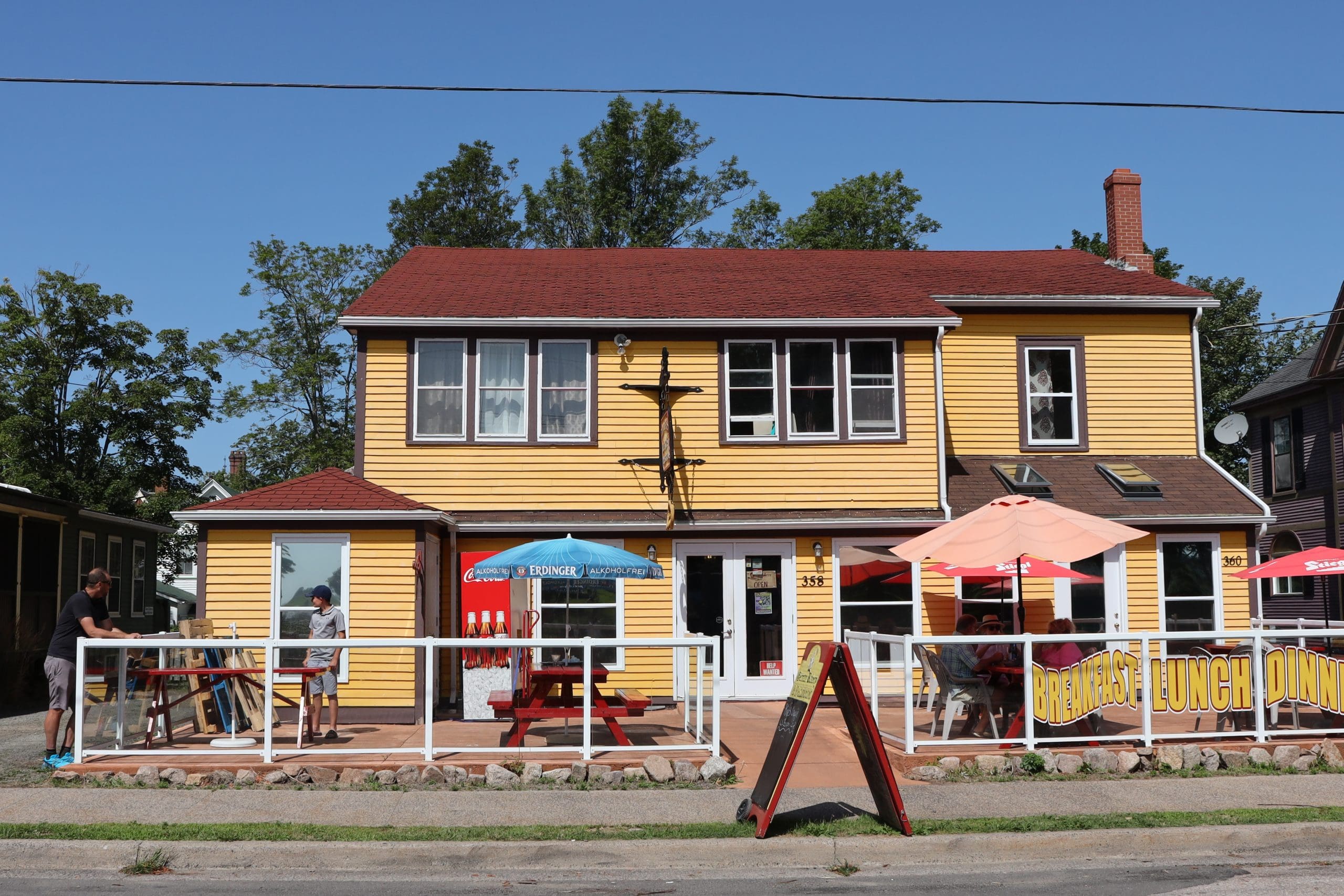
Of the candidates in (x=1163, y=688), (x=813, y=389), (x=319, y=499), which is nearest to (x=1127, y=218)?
(x=813, y=389)

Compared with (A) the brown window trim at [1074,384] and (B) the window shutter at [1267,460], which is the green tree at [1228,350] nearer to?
(B) the window shutter at [1267,460]

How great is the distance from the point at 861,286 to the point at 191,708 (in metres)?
11.4

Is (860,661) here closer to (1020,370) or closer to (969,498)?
(969,498)

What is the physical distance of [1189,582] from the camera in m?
18.1

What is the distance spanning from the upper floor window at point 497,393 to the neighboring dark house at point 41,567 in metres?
6.79

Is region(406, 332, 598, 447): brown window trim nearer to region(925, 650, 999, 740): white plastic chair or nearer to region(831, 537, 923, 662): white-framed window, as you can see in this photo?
region(831, 537, 923, 662): white-framed window

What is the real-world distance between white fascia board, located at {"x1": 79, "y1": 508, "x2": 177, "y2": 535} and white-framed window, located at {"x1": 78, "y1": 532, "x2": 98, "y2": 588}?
431mm

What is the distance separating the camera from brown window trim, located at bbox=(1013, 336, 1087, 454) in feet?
62.7

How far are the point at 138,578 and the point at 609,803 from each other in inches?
864

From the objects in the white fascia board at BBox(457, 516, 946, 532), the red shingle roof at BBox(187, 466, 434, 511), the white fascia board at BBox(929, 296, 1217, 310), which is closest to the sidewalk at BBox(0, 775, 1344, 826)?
the red shingle roof at BBox(187, 466, 434, 511)

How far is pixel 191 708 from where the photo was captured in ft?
42.4

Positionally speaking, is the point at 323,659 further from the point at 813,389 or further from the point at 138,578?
the point at 138,578

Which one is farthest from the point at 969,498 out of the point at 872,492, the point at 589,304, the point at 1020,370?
the point at 589,304

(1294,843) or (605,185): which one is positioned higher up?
(605,185)
